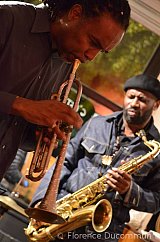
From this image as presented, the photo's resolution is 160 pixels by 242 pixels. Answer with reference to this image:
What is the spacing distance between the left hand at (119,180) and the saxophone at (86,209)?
0.08 m

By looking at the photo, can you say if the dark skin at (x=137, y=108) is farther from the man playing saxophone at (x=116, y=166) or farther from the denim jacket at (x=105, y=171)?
the denim jacket at (x=105, y=171)

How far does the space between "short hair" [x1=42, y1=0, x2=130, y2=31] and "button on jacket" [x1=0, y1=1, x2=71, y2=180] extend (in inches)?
1.9

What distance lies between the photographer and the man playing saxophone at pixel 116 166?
2982mm

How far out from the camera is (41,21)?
183 centimetres

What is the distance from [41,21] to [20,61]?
0.63 ft

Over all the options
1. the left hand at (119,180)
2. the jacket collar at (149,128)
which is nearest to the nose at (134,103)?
the jacket collar at (149,128)

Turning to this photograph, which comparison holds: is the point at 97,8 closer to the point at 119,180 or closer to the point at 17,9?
the point at 17,9

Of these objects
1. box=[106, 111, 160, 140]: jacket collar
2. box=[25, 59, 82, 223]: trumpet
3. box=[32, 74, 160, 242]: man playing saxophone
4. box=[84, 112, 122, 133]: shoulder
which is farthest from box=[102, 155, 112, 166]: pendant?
box=[25, 59, 82, 223]: trumpet

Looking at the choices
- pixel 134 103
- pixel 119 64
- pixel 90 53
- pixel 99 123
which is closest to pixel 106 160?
pixel 99 123

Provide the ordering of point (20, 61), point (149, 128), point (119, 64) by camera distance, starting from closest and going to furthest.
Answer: point (20, 61) → point (149, 128) → point (119, 64)

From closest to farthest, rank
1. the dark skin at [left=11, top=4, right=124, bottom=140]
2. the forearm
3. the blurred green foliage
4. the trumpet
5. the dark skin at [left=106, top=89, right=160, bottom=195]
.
Result: the forearm
the dark skin at [left=11, top=4, right=124, bottom=140]
the trumpet
the dark skin at [left=106, top=89, right=160, bottom=195]
the blurred green foliage

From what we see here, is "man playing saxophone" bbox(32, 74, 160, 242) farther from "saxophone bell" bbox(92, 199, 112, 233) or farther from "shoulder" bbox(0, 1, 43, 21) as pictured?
"shoulder" bbox(0, 1, 43, 21)

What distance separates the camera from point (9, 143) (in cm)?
194

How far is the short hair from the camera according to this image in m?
1.83
